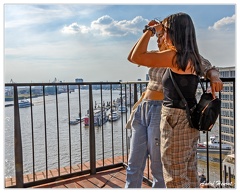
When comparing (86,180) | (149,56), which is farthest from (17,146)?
(149,56)

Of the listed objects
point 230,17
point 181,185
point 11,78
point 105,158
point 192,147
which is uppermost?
point 230,17

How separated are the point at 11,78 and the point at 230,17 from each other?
190cm

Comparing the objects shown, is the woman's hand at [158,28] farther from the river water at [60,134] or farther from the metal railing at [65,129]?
the river water at [60,134]

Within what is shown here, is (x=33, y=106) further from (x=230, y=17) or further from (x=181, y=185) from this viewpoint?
(x=230, y=17)

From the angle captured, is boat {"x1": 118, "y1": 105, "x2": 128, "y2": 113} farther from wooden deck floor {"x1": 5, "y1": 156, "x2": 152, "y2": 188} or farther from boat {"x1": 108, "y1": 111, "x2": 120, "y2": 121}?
wooden deck floor {"x1": 5, "y1": 156, "x2": 152, "y2": 188}

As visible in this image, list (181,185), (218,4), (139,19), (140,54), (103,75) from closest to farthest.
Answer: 1. (140,54)
2. (181,185)
3. (218,4)
4. (139,19)
5. (103,75)

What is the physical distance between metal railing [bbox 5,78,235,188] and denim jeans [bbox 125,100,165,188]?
0.64 m

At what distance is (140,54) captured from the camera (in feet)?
4.04

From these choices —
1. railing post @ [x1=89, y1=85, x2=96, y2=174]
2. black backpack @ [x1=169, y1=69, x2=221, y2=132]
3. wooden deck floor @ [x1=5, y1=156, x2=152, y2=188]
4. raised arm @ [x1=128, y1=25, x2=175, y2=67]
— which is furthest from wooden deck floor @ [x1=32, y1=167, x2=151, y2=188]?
raised arm @ [x1=128, y1=25, x2=175, y2=67]

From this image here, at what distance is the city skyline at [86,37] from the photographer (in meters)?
1.81

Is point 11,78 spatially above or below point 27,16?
below

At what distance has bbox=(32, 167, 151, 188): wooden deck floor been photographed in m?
2.31

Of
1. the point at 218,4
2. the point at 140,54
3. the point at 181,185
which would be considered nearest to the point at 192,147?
the point at 181,185

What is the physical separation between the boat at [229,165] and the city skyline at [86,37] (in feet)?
2.52
